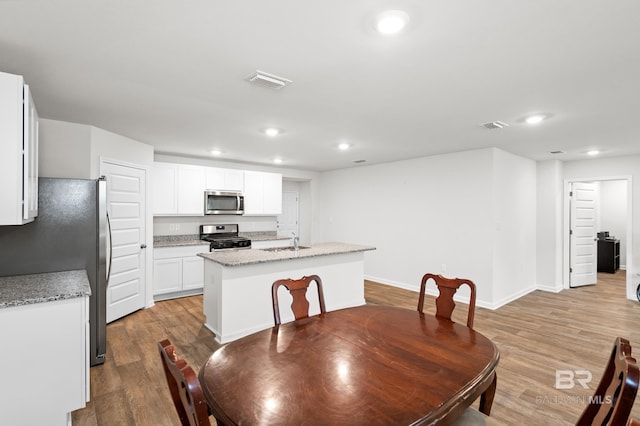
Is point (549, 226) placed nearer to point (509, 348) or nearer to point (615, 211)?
point (509, 348)

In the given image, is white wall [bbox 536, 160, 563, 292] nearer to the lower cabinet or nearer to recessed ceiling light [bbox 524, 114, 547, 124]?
recessed ceiling light [bbox 524, 114, 547, 124]

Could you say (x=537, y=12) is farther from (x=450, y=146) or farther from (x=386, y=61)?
(x=450, y=146)

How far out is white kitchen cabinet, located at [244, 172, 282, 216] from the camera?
619 cm

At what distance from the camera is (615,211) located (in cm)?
800

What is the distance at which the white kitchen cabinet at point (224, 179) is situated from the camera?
223 inches

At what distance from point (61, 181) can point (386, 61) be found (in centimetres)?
275

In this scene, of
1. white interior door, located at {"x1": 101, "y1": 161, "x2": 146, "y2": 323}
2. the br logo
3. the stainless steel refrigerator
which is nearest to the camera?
the stainless steel refrigerator

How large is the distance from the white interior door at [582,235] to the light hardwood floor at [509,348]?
1.50 ft

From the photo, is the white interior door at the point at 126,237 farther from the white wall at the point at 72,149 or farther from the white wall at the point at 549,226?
the white wall at the point at 549,226

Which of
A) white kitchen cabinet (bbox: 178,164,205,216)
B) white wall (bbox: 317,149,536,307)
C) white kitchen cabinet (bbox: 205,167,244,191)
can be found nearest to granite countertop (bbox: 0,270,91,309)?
white kitchen cabinet (bbox: 178,164,205,216)

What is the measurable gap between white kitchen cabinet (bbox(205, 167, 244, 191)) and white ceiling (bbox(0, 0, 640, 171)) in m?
1.90

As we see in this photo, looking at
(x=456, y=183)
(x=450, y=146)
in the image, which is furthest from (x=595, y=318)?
(x=450, y=146)

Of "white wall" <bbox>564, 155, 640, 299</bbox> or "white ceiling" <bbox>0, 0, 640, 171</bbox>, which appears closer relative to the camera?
"white ceiling" <bbox>0, 0, 640, 171</bbox>

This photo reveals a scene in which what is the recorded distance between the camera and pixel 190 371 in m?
0.92
